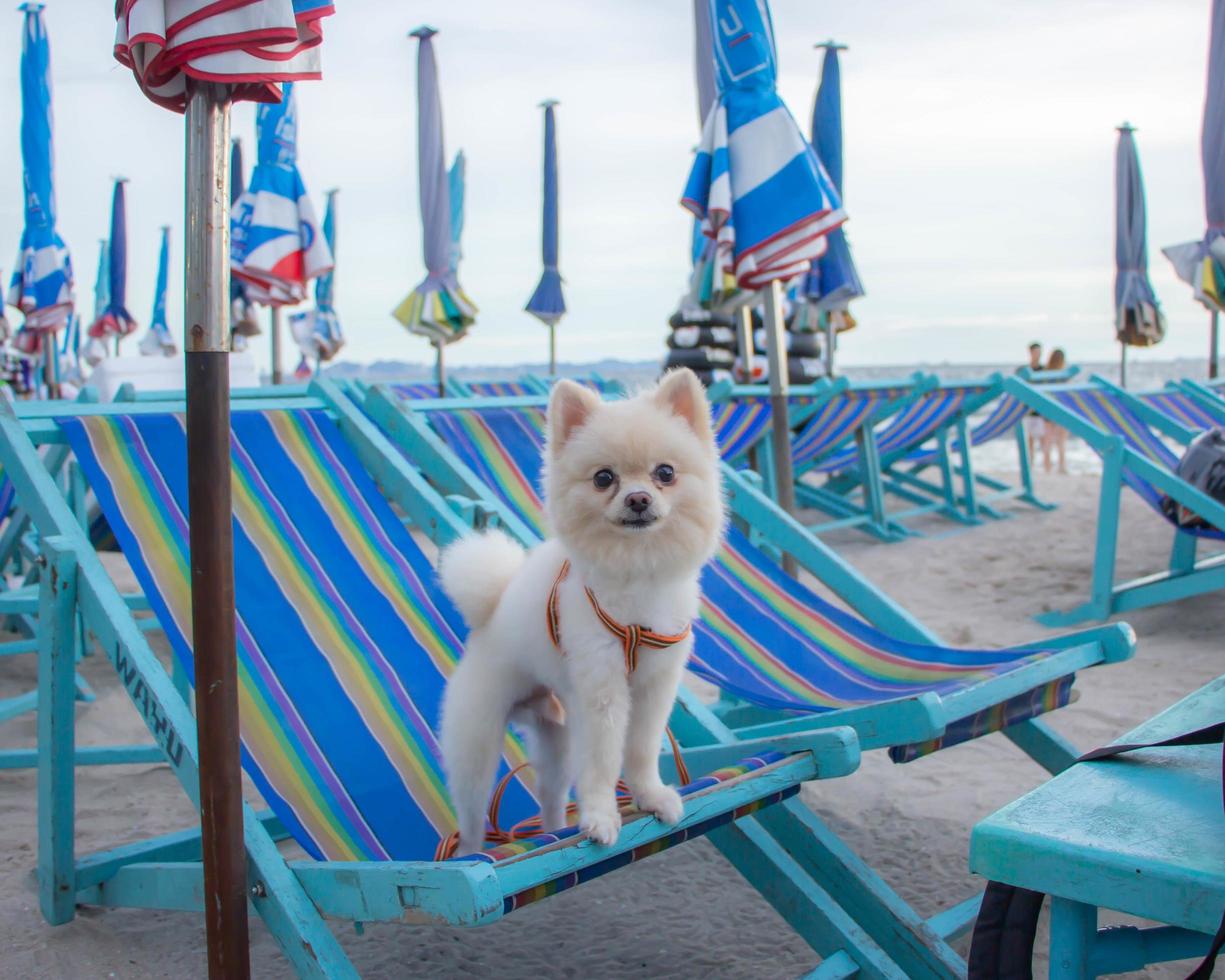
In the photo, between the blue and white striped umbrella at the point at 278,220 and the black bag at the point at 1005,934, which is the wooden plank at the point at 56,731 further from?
the blue and white striped umbrella at the point at 278,220

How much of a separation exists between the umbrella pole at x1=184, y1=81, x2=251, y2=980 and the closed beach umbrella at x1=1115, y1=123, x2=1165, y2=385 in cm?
999

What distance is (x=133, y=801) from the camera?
309 cm

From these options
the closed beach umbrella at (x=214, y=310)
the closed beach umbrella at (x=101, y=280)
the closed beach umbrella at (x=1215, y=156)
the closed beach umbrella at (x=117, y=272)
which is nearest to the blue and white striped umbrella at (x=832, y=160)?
the closed beach umbrella at (x=1215, y=156)

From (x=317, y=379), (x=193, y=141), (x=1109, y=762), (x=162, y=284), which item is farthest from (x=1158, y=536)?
(x=162, y=284)

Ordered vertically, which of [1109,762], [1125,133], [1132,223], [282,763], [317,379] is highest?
[1125,133]

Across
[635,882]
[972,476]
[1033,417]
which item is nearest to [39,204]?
[972,476]

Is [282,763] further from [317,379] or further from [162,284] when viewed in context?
[162,284]

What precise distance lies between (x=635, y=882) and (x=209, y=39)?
2.08 m

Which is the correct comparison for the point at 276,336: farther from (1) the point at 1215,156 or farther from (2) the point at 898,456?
(1) the point at 1215,156

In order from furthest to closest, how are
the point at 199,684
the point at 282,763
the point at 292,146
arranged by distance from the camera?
the point at 292,146, the point at 282,763, the point at 199,684

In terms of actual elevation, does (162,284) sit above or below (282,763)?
above

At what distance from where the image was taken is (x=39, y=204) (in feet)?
27.1

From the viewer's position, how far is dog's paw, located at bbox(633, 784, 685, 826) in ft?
5.52

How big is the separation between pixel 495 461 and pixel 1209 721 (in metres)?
2.36
